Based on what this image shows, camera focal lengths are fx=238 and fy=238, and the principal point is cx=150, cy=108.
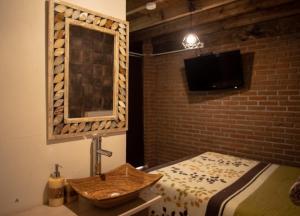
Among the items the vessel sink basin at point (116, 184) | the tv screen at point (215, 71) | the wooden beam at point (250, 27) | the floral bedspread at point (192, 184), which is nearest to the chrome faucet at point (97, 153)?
the vessel sink basin at point (116, 184)

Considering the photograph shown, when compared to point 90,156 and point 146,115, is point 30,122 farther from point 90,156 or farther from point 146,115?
point 146,115

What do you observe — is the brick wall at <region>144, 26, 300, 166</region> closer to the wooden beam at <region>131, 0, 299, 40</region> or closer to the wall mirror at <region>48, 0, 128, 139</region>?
the wooden beam at <region>131, 0, 299, 40</region>

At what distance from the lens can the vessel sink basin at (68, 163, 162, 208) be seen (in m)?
1.28

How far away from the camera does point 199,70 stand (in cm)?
340

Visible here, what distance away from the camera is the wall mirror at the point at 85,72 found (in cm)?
134

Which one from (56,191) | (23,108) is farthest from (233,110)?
(23,108)

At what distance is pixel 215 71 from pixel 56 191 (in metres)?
2.58

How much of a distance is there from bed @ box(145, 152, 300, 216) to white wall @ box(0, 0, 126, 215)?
1.06m

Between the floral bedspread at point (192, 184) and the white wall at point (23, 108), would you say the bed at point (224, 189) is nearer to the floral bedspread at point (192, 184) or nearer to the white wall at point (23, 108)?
the floral bedspread at point (192, 184)

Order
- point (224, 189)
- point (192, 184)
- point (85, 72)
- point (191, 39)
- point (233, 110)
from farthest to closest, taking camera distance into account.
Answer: point (233, 110) → point (191, 39) → point (192, 184) → point (224, 189) → point (85, 72)

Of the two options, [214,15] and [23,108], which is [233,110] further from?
[23,108]

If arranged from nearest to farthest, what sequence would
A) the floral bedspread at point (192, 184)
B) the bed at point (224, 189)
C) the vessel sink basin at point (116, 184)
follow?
1. the vessel sink basin at point (116, 184)
2. the bed at point (224, 189)
3. the floral bedspread at point (192, 184)

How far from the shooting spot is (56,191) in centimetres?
130

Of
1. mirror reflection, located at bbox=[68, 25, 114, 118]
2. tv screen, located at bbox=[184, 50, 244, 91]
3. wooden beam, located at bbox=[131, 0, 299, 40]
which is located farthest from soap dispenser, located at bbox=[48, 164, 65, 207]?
wooden beam, located at bbox=[131, 0, 299, 40]
